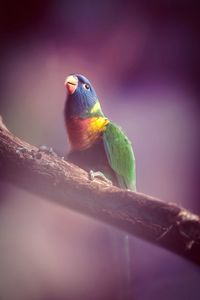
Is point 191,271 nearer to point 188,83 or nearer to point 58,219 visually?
point 58,219

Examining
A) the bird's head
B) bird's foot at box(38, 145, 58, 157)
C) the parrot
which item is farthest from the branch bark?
the bird's head

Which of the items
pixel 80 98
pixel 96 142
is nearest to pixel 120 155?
pixel 96 142

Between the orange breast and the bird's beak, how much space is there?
0.52ft

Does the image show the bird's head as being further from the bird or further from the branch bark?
the branch bark

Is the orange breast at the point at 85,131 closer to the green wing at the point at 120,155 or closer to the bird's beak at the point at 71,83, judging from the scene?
the green wing at the point at 120,155

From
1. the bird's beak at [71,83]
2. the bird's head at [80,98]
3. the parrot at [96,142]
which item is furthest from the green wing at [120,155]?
the bird's beak at [71,83]

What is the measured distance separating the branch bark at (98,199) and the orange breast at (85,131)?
0.27m

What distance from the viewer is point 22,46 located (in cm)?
162

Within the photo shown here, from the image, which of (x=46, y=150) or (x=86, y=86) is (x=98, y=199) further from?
(x=86, y=86)

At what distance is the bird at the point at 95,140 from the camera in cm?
164

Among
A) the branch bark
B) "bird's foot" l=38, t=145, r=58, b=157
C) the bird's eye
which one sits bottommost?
the branch bark

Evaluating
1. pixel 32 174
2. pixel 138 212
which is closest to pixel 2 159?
pixel 32 174

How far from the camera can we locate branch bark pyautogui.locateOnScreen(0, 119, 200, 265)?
117 cm

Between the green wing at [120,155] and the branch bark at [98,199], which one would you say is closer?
the branch bark at [98,199]
